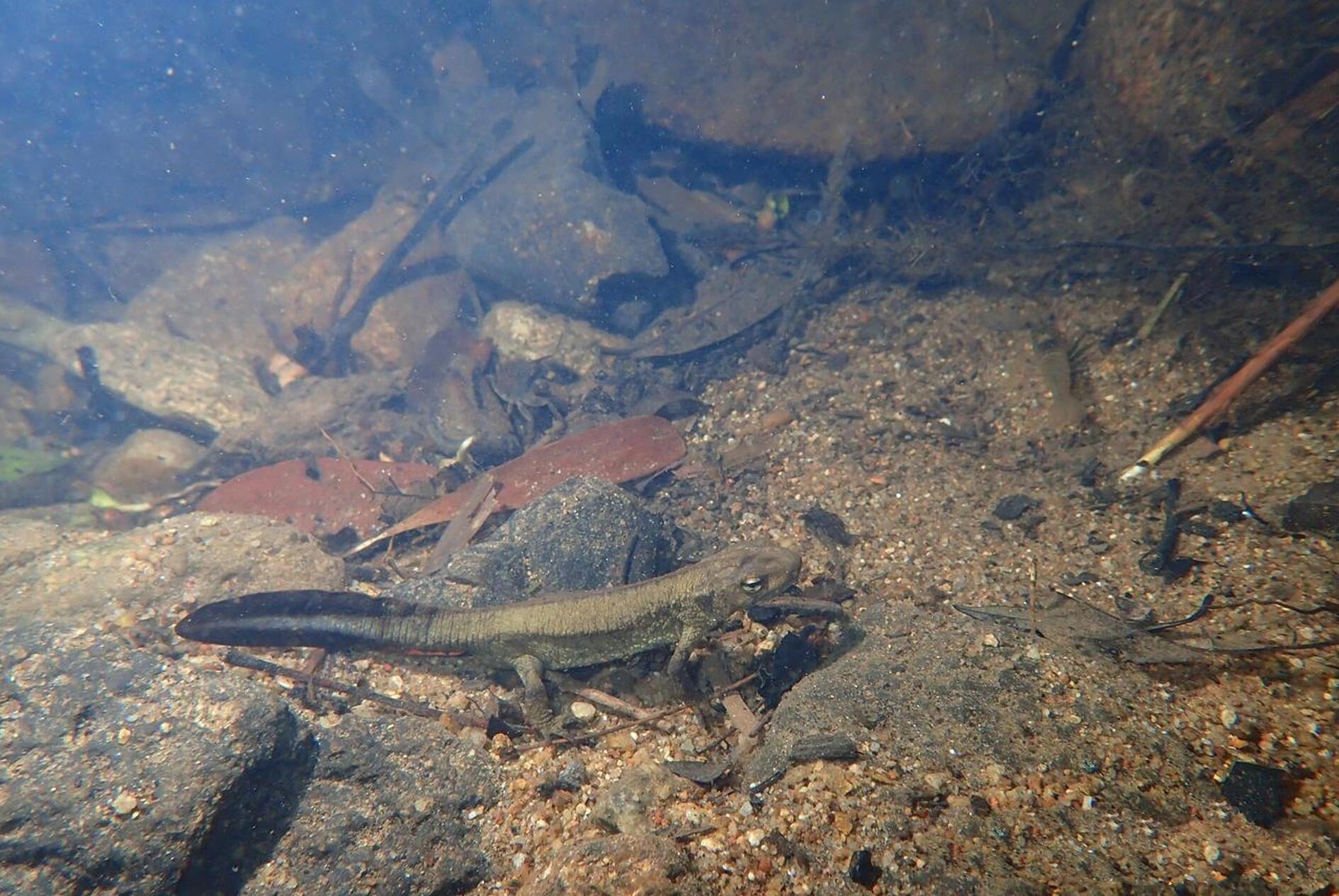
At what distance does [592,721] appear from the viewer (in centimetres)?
430

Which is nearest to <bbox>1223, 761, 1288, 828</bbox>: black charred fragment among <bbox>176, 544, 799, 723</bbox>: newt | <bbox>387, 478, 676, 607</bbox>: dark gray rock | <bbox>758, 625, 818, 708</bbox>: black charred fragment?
<bbox>758, 625, 818, 708</bbox>: black charred fragment

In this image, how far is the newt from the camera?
446cm

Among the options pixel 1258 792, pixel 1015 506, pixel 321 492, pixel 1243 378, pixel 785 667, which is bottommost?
pixel 321 492

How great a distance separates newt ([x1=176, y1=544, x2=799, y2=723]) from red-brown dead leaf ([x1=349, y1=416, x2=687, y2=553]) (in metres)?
1.90

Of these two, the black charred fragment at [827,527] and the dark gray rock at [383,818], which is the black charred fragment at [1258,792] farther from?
the dark gray rock at [383,818]

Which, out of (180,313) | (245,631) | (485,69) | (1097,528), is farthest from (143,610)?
(485,69)

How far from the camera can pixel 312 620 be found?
479 cm

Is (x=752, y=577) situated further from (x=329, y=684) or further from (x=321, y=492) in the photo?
(x=321, y=492)

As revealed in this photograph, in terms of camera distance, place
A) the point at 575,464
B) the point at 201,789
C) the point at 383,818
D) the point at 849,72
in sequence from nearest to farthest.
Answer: the point at 201,789
the point at 383,818
the point at 575,464
the point at 849,72

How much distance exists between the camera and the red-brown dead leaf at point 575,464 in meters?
6.71

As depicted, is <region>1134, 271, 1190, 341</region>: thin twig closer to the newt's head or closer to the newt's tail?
the newt's head

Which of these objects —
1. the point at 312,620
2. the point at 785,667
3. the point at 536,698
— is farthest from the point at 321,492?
the point at 785,667

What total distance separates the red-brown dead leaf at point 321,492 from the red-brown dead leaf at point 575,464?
67cm

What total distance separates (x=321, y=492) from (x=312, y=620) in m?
3.24
